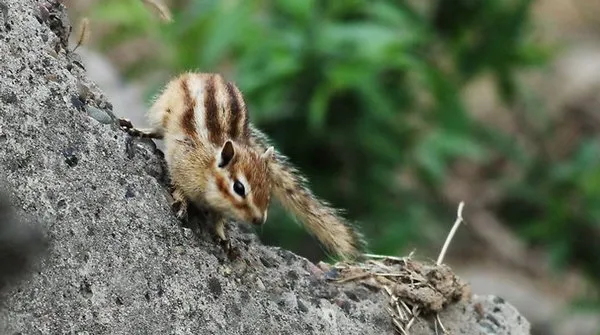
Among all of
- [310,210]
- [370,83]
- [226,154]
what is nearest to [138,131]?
[226,154]

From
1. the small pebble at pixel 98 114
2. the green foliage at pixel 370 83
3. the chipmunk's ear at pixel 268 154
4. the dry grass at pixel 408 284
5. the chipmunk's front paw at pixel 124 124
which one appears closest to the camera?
the small pebble at pixel 98 114

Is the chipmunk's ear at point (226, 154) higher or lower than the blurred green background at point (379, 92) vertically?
lower

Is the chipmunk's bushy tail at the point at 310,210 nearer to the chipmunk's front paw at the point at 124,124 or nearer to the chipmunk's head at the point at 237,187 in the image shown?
the chipmunk's head at the point at 237,187

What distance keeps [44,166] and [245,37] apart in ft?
11.8

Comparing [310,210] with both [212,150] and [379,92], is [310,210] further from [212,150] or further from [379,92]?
[379,92]

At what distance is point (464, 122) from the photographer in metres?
7.67

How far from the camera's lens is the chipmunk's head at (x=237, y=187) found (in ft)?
11.4

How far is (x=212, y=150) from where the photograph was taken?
11.7 ft

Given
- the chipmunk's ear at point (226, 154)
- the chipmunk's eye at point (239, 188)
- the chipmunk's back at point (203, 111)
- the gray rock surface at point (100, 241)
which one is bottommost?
the gray rock surface at point (100, 241)

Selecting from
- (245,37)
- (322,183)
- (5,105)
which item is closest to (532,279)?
(322,183)

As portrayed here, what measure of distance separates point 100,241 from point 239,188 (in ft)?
1.70

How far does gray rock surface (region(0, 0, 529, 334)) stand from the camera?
303 centimetres

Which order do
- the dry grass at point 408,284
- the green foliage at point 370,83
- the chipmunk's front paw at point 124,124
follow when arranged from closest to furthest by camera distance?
the chipmunk's front paw at point 124,124
the dry grass at point 408,284
the green foliage at point 370,83

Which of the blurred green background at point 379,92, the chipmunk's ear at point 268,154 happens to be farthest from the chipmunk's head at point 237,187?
the blurred green background at point 379,92
